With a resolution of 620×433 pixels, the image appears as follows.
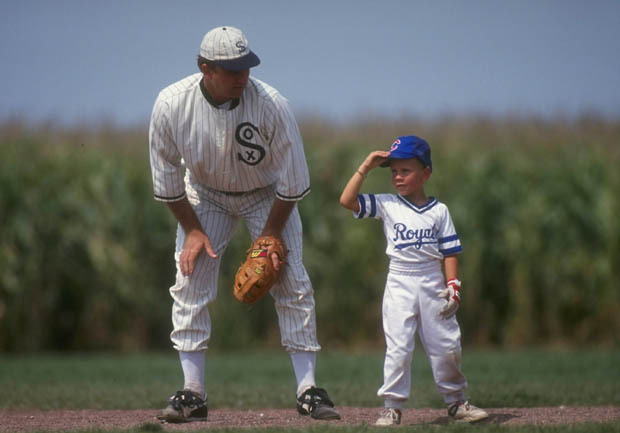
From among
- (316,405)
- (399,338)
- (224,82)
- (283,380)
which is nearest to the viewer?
(399,338)

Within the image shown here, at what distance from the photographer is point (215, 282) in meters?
5.91

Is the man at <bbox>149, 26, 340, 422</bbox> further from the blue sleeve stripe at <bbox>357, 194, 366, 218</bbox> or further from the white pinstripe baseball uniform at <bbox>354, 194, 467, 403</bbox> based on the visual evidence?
the white pinstripe baseball uniform at <bbox>354, 194, 467, 403</bbox>

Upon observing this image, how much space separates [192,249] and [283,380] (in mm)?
4672

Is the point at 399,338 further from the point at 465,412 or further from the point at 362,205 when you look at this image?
the point at 362,205

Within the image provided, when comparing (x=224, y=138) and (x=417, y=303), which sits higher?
(x=224, y=138)

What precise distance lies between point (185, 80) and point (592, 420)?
10.9 feet

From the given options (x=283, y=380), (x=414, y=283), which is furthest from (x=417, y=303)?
(x=283, y=380)

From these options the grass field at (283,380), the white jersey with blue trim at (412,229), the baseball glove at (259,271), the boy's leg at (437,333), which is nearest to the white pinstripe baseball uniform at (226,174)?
the baseball glove at (259,271)

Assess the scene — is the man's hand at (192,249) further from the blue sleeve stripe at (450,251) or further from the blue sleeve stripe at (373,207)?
the blue sleeve stripe at (450,251)

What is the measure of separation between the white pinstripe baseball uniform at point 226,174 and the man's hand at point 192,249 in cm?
9

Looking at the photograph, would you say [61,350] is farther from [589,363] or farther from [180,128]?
[180,128]

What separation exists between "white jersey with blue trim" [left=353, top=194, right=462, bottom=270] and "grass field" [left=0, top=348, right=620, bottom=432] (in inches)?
39.8

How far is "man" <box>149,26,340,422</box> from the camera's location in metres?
5.56

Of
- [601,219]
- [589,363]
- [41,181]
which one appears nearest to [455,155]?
[601,219]
